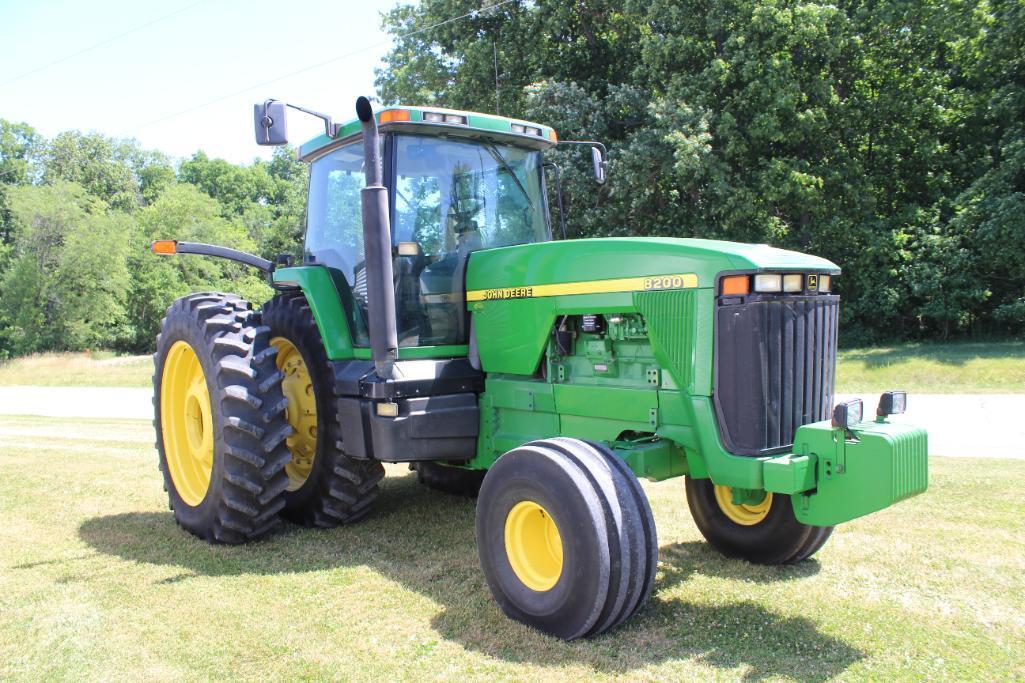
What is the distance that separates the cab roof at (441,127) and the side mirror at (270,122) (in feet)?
1.00

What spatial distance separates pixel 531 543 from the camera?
377 centimetres

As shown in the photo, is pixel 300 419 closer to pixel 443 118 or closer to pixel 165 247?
pixel 165 247

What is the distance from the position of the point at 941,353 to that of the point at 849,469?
45.1 feet

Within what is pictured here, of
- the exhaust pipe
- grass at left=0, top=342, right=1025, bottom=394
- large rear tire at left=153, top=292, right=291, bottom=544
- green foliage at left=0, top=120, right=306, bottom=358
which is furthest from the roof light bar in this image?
green foliage at left=0, top=120, right=306, bottom=358

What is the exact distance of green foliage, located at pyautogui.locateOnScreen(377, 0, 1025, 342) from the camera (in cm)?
1673

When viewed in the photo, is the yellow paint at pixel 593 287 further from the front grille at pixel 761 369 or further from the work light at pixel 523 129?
the work light at pixel 523 129

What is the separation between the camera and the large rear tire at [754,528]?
4301 mm

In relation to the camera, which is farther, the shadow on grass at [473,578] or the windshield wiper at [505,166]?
the windshield wiper at [505,166]

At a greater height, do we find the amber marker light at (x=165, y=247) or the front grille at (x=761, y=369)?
the amber marker light at (x=165, y=247)

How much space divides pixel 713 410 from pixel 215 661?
95.5 inches

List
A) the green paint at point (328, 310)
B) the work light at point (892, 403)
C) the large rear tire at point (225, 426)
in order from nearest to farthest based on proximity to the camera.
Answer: the work light at point (892, 403) → the large rear tire at point (225, 426) → the green paint at point (328, 310)

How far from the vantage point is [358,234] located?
5.13 m

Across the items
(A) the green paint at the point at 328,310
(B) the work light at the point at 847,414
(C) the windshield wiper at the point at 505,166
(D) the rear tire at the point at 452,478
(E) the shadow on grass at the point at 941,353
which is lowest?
(D) the rear tire at the point at 452,478

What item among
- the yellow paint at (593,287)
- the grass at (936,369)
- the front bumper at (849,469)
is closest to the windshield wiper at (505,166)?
the yellow paint at (593,287)
